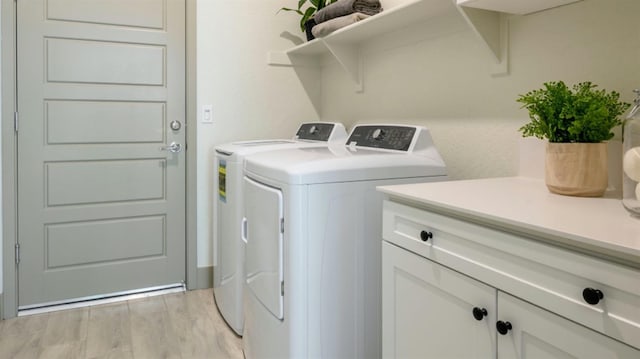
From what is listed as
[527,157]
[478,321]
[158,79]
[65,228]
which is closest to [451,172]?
[527,157]

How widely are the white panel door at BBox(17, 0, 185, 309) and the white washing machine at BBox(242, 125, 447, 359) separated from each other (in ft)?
4.20

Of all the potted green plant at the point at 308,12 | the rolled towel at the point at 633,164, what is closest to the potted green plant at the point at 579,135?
the rolled towel at the point at 633,164

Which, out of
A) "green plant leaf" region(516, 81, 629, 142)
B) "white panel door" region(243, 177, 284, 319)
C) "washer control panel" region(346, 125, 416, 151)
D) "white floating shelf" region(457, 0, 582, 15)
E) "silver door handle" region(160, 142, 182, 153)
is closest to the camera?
"green plant leaf" region(516, 81, 629, 142)

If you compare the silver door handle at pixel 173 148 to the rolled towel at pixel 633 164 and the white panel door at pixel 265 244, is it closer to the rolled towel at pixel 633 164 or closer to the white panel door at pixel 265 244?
the white panel door at pixel 265 244

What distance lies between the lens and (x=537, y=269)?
2.76 ft

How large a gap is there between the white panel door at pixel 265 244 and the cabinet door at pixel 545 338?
2.56 ft

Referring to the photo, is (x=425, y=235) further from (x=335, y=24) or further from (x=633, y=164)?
(x=335, y=24)

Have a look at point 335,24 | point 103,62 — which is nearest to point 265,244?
point 335,24

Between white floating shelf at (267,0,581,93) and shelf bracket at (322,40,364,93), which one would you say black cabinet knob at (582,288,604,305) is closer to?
white floating shelf at (267,0,581,93)

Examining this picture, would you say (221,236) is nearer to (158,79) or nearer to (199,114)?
(199,114)

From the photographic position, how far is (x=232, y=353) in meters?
2.04

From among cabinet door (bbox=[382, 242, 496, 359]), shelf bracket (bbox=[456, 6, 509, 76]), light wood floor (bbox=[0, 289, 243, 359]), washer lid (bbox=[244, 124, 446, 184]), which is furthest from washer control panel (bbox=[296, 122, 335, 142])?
cabinet door (bbox=[382, 242, 496, 359])

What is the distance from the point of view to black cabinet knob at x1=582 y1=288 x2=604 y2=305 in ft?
2.39

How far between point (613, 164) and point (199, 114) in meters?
2.19
